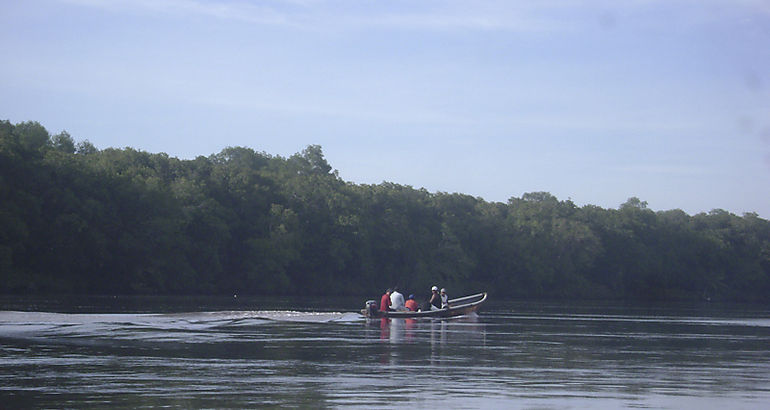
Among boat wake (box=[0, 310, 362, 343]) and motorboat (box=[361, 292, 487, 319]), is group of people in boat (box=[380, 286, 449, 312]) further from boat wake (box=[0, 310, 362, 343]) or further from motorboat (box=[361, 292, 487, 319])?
boat wake (box=[0, 310, 362, 343])

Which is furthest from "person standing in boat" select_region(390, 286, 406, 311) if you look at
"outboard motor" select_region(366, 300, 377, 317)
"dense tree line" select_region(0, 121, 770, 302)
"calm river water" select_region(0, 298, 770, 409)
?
"dense tree line" select_region(0, 121, 770, 302)

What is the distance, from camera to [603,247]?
134375 mm

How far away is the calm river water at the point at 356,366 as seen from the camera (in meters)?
16.9

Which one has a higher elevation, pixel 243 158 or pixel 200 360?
pixel 243 158

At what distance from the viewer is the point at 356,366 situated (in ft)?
72.8

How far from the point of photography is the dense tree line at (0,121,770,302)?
76312 mm

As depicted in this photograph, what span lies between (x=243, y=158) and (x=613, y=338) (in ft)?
367

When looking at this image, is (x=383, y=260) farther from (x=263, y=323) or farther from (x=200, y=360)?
(x=200, y=360)

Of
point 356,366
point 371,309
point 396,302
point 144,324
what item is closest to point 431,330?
point 371,309

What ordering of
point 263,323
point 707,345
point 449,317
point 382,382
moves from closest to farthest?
point 382,382, point 707,345, point 263,323, point 449,317

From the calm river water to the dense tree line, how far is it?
4140 cm

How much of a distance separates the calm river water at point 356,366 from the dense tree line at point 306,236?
41.4 meters

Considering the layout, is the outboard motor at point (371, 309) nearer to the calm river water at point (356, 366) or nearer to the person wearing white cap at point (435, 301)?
the calm river water at point (356, 366)

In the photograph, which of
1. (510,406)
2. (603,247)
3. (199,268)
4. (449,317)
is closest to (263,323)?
(449,317)
